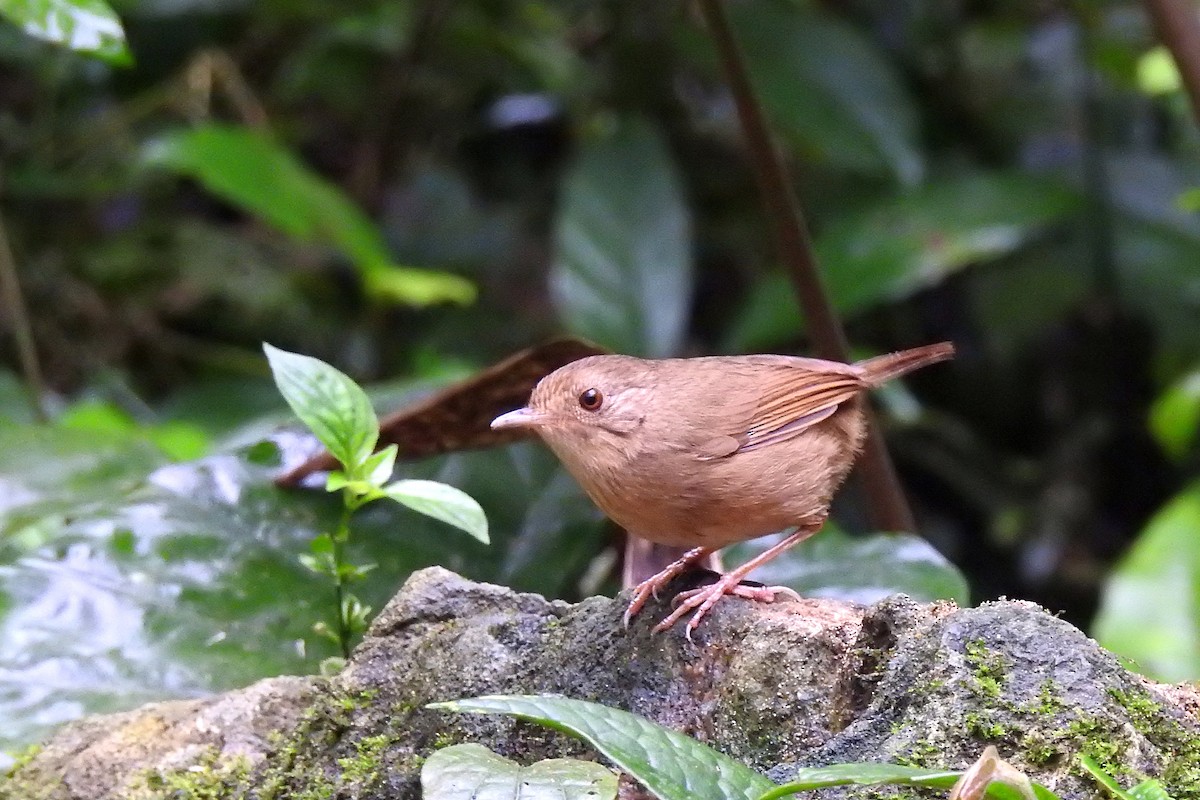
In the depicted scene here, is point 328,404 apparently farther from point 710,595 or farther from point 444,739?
point 710,595

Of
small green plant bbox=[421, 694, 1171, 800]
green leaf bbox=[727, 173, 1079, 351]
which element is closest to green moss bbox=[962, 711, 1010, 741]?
small green plant bbox=[421, 694, 1171, 800]

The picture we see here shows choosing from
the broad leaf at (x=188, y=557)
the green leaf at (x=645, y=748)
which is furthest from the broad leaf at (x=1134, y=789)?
the broad leaf at (x=188, y=557)

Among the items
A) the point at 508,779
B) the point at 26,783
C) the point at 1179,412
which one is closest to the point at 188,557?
the point at 26,783

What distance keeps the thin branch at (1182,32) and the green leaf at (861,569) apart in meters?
1.34

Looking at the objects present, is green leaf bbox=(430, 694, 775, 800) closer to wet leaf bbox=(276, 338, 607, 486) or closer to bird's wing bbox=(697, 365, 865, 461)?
bird's wing bbox=(697, 365, 865, 461)

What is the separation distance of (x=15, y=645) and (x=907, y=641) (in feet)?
5.26

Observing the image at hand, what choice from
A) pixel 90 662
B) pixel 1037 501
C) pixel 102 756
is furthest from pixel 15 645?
pixel 1037 501

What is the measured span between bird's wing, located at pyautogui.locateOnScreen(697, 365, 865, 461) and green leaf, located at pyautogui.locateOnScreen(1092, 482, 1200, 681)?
1.34 m

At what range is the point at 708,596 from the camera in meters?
2.04

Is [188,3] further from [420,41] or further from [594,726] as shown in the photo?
[594,726]

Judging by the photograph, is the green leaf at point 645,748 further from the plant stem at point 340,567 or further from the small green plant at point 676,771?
the plant stem at point 340,567

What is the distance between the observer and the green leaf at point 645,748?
1.40m

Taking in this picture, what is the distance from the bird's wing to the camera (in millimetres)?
2371

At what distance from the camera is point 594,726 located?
1443mm
